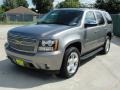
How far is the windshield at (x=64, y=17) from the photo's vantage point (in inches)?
261

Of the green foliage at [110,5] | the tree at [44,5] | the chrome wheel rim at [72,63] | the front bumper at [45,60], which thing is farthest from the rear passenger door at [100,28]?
the tree at [44,5]

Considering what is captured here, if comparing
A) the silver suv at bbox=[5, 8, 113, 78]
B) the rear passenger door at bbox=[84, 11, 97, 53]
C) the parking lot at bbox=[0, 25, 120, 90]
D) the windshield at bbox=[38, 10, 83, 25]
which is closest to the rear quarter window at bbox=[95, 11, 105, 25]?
the rear passenger door at bbox=[84, 11, 97, 53]

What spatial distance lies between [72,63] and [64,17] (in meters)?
1.56

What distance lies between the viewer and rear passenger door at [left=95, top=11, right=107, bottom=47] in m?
7.84

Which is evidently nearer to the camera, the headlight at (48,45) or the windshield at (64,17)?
the headlight at (48,45)

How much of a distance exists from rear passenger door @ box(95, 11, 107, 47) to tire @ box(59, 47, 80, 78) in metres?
1.82

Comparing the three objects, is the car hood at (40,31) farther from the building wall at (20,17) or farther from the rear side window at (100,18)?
the building wall at (20,17)

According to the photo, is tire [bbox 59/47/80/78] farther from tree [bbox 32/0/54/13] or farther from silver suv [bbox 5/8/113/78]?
tree [bbox 32/0/54/13]

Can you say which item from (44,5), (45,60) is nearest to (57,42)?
(45,60)

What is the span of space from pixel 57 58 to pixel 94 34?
238cm

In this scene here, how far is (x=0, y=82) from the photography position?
5562mm

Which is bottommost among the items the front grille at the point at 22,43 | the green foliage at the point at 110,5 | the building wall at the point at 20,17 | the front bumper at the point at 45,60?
the building wall at the point at 20,17

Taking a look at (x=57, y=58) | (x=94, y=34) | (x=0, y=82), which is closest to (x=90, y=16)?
(x=94, y=34)

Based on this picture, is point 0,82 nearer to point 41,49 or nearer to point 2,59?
point 41,49
